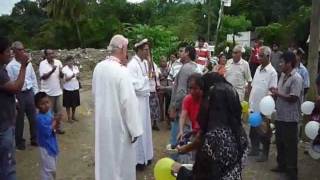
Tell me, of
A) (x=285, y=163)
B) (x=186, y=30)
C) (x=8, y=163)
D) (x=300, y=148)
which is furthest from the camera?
(x=186, y=30)

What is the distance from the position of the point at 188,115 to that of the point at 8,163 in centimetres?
222

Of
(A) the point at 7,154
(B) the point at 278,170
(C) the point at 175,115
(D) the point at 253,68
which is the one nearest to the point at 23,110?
(C) the point at 175,115

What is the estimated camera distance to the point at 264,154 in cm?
794

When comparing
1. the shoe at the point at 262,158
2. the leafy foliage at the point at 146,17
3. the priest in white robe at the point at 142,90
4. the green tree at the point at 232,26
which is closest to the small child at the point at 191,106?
the priest in white robe at the point at 142,90

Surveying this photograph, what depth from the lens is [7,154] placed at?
5.32 metres

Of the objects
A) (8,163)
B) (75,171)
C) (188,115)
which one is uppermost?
(188,115)

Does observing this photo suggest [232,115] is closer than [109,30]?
Yes

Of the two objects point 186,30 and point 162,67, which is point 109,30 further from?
point 162,67

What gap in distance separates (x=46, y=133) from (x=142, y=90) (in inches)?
72.4

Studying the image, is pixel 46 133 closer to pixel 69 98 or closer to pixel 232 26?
pixel 69 98

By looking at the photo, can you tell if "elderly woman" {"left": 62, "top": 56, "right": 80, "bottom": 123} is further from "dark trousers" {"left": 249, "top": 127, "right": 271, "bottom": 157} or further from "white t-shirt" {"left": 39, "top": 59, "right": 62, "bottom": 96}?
"dark trousers" {"left": 249, "top": 127, "right": 271, "bottom": 157}

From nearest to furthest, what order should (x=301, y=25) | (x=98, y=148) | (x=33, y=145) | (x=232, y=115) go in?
(x=232, y=115) → (x=98, y=148) → (x=33, y=145) → (x=301, y=25)

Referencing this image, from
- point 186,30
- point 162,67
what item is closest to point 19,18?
point 186,30

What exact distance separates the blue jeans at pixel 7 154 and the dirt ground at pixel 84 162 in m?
1.92
